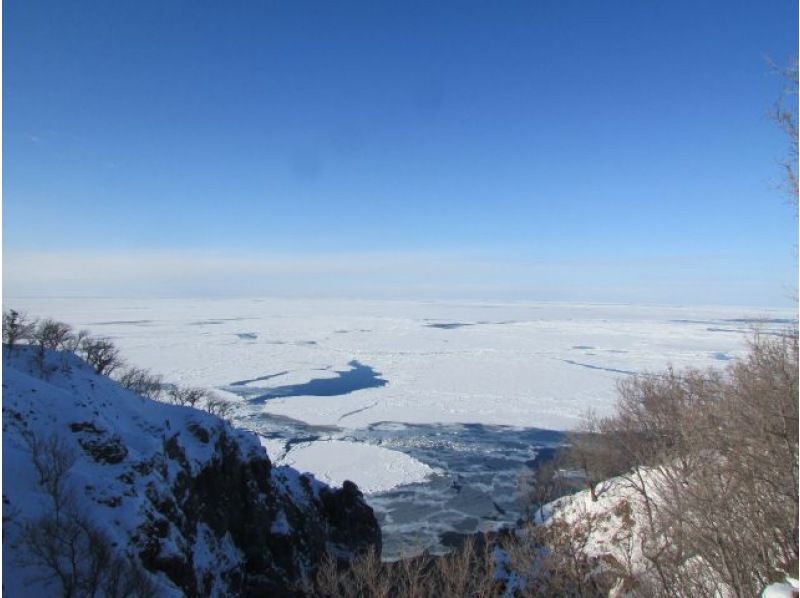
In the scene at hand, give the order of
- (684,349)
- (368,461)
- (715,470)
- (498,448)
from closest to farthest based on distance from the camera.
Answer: (715,470)
(368,461)
(498,448)
(684,349)

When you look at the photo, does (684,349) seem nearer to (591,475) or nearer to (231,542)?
(591,475)

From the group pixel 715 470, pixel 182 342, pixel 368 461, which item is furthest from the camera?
pixel 182 342

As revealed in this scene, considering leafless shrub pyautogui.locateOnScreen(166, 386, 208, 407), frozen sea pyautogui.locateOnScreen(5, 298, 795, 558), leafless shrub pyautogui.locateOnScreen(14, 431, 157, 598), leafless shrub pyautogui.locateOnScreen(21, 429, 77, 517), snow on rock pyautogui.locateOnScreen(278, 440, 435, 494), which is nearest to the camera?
leafless shrub pyautogui.locateOnScreen(14, 431, 157, 598)

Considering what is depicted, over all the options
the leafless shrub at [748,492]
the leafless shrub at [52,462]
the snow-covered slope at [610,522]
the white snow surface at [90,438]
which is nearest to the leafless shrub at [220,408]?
the white snow surface at [90,438]

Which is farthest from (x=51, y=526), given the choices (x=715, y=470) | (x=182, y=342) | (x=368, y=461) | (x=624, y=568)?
(x=182, y=342)

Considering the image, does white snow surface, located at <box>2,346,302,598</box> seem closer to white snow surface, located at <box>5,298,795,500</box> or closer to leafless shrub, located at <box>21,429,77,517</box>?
leafless shrub, located at <box>21,429,77,517</box>

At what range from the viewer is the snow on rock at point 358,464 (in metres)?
25.3

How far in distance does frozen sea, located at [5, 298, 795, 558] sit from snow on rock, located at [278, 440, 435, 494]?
Result: 8 cm

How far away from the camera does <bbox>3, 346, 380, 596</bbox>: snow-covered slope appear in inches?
424

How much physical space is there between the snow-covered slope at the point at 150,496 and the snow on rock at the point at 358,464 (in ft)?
11.3

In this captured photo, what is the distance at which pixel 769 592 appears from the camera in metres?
5.29

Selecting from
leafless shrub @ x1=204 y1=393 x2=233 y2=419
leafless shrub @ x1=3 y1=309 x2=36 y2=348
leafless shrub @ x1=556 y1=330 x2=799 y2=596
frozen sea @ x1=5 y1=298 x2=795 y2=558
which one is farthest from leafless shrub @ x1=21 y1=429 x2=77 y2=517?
leafless shrub @ x1=204 y1=393 x2=233 y2=419

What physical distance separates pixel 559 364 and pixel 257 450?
40.0 metres

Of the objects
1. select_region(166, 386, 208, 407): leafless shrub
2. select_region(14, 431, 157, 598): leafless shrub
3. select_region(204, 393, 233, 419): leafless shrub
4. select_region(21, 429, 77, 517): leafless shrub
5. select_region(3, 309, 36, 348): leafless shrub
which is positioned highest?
select_region(3, 309, 36, 348): leafless shrub
